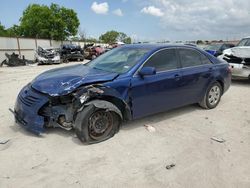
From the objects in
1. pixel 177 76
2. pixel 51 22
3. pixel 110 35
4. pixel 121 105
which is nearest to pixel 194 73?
pixel 177 76

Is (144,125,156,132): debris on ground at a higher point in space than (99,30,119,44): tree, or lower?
lower

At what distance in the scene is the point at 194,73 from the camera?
5148 mm

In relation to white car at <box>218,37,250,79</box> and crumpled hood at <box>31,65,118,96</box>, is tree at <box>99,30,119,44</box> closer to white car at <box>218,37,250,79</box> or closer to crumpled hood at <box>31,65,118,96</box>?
white car at <box>218,37,250,79</box>

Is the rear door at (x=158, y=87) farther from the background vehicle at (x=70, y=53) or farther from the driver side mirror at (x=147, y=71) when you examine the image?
the background vehicle at (x=70, y=53)

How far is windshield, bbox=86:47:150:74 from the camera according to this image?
14.5 feet

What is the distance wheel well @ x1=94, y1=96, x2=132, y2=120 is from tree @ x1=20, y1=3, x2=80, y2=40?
3429 centimetres

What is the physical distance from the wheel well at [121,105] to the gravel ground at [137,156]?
1.13 ft

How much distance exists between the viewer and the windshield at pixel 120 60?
443 centimetres

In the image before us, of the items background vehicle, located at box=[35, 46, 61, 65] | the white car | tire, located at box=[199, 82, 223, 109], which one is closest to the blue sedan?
tire, located at box=[199, 82, 223, 109]

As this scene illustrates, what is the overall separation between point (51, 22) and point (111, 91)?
36.3 m

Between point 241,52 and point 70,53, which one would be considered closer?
point 241,52

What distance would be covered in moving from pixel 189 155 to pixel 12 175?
2.48 meters

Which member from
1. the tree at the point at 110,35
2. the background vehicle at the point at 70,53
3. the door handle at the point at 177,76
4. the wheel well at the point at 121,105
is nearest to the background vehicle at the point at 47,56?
the background vehicle at the point at 70,53

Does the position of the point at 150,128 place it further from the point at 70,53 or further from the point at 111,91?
the point at 70,53
